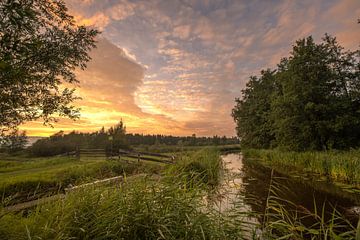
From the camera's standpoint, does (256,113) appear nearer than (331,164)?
No

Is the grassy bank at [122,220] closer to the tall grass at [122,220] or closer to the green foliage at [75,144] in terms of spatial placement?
the tall grass at [122,220]

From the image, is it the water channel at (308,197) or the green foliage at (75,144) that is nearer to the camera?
the water channel at (308,197)

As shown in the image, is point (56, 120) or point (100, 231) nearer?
point (100, 231)

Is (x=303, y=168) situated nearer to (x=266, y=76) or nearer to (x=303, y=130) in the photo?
(x=303, y=130)

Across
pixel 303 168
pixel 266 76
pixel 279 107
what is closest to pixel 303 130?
pixel 279 107

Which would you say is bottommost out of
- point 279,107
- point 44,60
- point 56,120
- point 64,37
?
point 56,120

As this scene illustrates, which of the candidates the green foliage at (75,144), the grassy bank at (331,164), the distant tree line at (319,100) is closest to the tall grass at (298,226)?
the grassy bank at (331,164)

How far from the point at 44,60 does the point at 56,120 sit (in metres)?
2.17

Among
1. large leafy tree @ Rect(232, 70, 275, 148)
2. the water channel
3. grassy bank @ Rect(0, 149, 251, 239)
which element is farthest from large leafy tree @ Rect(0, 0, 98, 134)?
large leafy tree @ Rect(232, 70, 275, 148)

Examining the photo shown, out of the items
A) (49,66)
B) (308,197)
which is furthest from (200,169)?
(49,66)

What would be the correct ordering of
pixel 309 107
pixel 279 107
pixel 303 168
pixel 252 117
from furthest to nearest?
pixel 252 117 → pixel 279 107 → pixel 309 107 → pixel 303 168

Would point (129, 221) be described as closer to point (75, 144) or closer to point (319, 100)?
point (319, 100)

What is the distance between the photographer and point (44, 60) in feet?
19.6

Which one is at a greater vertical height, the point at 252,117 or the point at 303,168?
the point at 252,117
